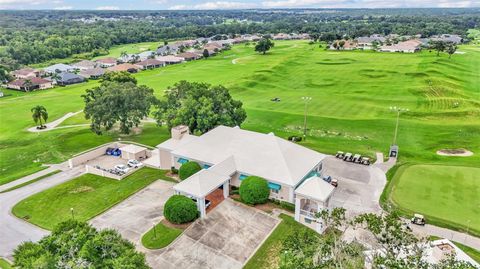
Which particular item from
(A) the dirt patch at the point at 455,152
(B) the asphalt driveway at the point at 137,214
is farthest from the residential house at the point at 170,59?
(A) the dirt patch at the point at 455,152

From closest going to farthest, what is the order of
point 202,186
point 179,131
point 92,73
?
point 202,186
point 179,131
point 92,73

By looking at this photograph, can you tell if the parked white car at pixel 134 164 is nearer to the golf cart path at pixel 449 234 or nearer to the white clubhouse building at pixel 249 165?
the white clubhouse building at pixel 249 165

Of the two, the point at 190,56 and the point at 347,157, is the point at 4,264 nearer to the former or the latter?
the point at 347,157

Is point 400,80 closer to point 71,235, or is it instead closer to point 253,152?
point 253,152

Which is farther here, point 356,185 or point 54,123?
point 54,123

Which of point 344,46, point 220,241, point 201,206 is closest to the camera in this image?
point 220,241

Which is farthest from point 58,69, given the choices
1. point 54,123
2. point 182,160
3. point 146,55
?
point 182,160

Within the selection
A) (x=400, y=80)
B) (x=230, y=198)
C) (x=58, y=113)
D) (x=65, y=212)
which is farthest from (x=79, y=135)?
(x=400, y=80)
